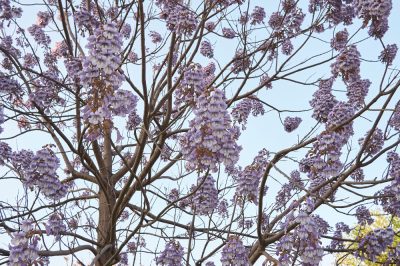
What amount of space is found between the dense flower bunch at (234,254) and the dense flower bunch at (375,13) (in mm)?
2750

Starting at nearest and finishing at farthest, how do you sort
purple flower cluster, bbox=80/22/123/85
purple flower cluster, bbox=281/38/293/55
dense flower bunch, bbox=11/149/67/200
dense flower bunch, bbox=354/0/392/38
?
purple flower cluster, bbox=80/22/123/85 < dense flower bunch, bbox=11/149/67/200 < dense flower bunch, bbox=354/0/392/38 < purple flower cluster, bbox=281/38/293/55

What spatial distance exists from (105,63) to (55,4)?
5.41 m

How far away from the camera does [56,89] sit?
7254 millimetres

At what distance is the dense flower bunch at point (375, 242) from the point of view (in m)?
5.23

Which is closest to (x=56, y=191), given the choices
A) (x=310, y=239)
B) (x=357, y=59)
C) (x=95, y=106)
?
(x=95, y=106)

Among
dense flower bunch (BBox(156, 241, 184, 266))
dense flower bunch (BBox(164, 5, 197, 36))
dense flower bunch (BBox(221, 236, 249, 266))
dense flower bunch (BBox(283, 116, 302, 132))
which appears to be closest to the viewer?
dense flower bunch (BBox(221, 236, 249, 266))

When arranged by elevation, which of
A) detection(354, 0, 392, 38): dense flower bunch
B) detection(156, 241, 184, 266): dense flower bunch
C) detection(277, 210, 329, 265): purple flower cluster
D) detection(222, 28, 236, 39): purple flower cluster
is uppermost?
detection(222, 28, 236, 39): purple flower cluster

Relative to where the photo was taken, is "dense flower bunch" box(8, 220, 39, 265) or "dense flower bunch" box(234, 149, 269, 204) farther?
"dense flower bunch" box(234, 149, 269, 204)

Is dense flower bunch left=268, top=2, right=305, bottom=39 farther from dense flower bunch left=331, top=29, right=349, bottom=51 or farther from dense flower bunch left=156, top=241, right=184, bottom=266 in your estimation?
dense flower bunch left=156, top=241, right=184, bottom=266

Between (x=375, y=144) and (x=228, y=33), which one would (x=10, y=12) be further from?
(x=375, y=144)

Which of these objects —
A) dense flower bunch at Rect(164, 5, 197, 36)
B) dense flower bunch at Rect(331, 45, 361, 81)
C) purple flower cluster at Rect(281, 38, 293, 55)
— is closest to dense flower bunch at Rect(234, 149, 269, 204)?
dense flower bunch at Rect(331, 45, 361, 81)

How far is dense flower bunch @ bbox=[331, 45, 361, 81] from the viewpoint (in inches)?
223

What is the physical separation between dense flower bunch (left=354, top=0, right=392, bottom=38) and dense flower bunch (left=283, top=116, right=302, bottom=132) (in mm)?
2711

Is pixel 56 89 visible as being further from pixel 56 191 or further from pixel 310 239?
pixel 310 239
